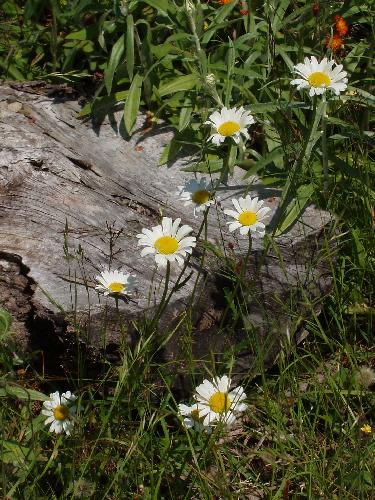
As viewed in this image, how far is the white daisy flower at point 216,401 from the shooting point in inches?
86.7

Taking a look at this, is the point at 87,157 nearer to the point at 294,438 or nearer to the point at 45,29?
the point at 45,29

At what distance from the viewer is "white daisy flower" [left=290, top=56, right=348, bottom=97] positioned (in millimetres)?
2893

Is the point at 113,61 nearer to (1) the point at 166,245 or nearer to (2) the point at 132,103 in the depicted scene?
(2) the point at 132,103

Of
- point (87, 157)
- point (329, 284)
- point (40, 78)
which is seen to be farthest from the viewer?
point (40, 78)

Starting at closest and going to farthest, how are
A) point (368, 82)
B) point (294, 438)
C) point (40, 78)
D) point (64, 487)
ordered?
point (64, 487)
point (294, 438)
point (368, 82)
point (40, 78)

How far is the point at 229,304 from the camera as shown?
2494 mm

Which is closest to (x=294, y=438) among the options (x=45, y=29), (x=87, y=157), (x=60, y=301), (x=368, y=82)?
(x=60, y=301)

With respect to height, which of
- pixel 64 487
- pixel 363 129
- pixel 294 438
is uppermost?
pixel 363 129

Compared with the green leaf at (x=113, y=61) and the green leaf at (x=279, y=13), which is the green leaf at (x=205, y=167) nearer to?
the green leaf at (x=113, y=61)

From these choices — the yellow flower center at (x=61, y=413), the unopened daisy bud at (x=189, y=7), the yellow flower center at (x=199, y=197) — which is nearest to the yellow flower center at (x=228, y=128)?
the yellow flower center at (x=199, y=197)

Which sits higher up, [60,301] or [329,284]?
[329,284]

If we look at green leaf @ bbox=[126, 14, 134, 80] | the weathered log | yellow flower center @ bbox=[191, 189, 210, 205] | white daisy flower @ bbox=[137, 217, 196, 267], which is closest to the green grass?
green leaf @ bbox=[126, 14, 134, 80]

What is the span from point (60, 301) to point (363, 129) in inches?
61.7

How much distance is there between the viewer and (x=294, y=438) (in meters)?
2.38
